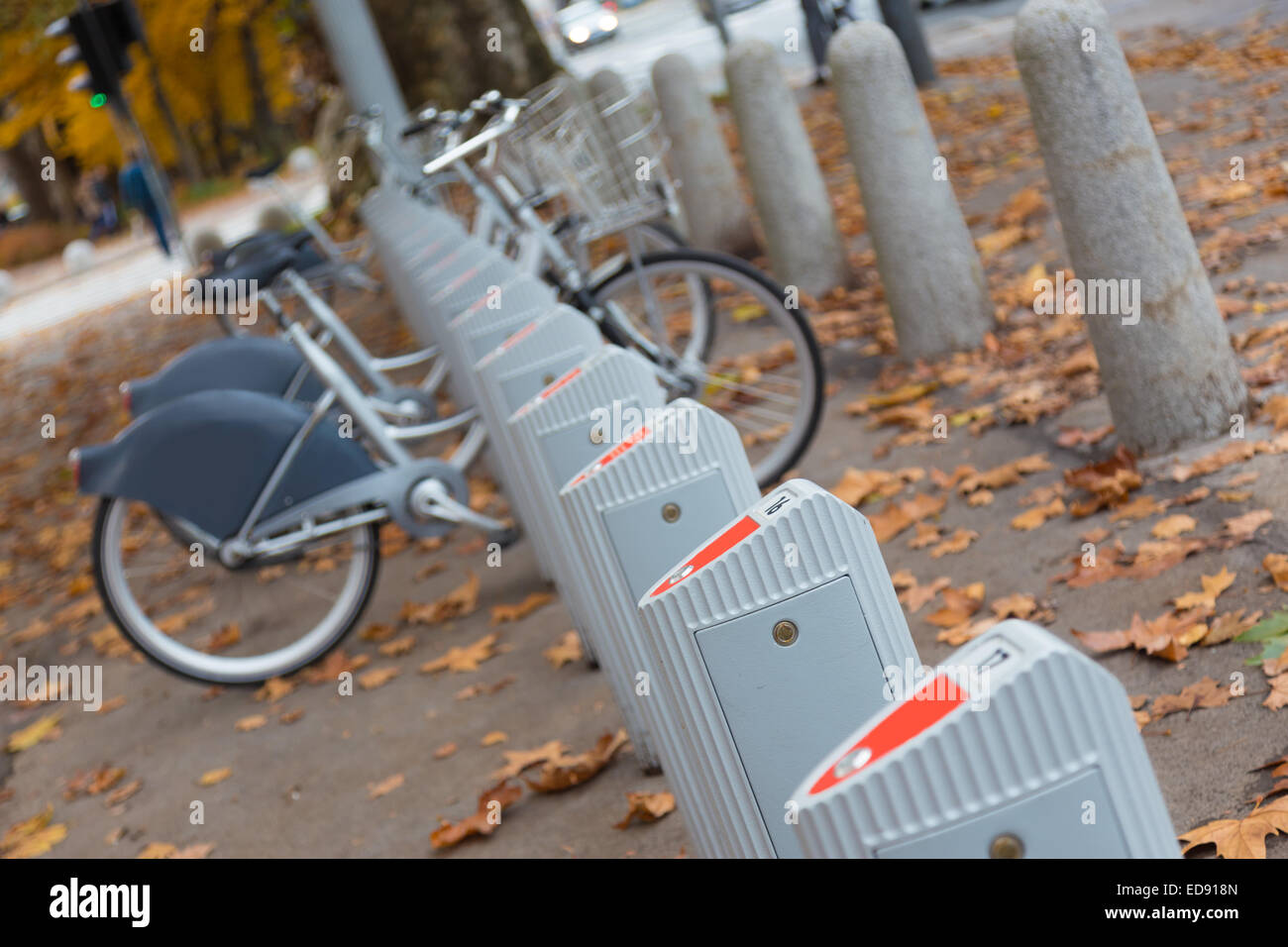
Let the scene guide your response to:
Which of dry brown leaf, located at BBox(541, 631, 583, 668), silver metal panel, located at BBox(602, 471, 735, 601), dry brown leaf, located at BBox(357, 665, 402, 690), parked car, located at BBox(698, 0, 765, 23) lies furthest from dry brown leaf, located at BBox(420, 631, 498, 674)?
parked car, located at BBox(698, 0, 765, 23)

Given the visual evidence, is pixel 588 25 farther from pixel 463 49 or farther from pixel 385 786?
pixel 385 786

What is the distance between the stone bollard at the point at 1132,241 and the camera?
4.15m

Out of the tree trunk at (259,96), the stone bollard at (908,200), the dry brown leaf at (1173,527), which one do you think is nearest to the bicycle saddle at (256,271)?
the stone bollard at (908,200)

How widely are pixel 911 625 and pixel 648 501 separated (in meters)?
1.44

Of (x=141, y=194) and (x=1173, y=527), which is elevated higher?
(x=141, y=194)

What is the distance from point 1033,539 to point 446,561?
9.19 feet

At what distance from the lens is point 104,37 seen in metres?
11.8

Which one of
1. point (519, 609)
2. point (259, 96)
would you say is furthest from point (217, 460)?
point (259, 96)

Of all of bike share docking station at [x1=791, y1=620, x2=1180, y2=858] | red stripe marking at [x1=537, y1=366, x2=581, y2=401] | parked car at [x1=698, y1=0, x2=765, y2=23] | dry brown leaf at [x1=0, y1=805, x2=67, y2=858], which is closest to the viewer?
bike share docking station at [x1=791, y1=620, x2=1180, y2=858]

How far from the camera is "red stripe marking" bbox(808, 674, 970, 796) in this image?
1269mm

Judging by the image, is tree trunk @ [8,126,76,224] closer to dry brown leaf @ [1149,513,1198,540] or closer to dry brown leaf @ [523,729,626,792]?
dry brown leaf @ [523,729,626,792]

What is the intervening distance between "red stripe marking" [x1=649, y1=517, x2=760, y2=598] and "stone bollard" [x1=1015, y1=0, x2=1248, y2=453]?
2660mm
